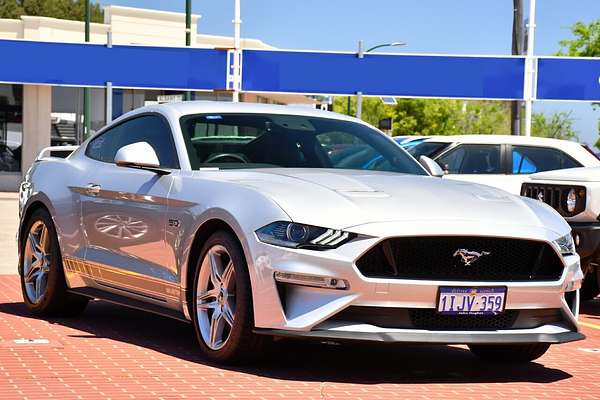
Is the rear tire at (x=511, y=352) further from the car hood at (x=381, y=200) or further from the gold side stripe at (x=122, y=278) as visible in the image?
the gold side stripe at (x=122, y=278)

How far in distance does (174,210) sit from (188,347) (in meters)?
0.87

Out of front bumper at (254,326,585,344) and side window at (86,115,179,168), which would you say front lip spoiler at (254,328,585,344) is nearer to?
front bumper at (254,326,585,344)

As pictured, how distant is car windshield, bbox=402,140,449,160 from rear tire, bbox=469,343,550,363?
9641 mm

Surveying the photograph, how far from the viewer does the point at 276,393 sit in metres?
6.38

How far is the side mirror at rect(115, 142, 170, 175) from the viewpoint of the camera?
7926 millimetres

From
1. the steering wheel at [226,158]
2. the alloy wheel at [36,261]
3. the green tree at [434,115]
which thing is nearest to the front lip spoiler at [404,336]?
the steering wheel at [226,158]

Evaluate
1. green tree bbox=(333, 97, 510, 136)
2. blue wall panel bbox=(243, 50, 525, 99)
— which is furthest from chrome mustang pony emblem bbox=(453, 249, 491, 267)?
green tree bbox=(333, 97, 510, 136)

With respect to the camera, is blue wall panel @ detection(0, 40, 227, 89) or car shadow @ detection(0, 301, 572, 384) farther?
blue wall panel @ detection(0, 40, 227, 89)

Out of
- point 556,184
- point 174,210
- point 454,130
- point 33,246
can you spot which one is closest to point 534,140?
point 556,184

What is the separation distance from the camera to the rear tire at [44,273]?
916cm

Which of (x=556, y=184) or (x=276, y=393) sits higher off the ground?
(x=556, y=184)

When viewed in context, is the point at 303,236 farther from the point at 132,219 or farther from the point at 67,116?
the point at 67,116

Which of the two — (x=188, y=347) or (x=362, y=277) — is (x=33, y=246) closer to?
(x=188, y=347)

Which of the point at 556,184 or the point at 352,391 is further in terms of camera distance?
the point at 556,184
